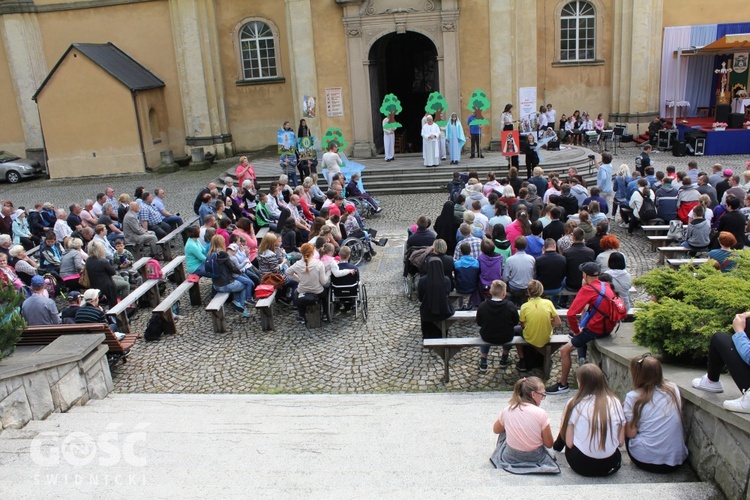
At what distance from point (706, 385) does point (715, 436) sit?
→ 414mm

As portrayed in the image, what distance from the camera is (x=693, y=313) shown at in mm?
5711

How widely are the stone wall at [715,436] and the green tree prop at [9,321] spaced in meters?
6.19

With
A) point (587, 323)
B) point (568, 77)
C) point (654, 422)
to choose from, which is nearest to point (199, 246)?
point (587, 323)

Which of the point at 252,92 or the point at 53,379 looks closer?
the point at 53,379

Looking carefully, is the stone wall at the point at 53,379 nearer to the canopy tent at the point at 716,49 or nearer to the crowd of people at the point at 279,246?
the crowd of people at the point at 279,246

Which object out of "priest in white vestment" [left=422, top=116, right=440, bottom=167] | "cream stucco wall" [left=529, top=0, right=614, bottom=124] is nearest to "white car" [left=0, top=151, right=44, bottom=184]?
"priest in white vestment" [left=422, top=116, right=440, bottom=167]

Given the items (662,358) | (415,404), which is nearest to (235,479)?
(415,404)

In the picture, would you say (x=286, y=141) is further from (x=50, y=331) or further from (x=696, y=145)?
(x=696, y=145)

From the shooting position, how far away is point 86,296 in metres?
8.70

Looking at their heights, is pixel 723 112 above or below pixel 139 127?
below

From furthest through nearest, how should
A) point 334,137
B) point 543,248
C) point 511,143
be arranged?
point 334,137, point 511,143, point 543,248

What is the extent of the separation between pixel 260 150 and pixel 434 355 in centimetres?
1884

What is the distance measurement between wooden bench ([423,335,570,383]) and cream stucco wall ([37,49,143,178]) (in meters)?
19.2

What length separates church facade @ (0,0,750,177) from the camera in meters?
20.3
